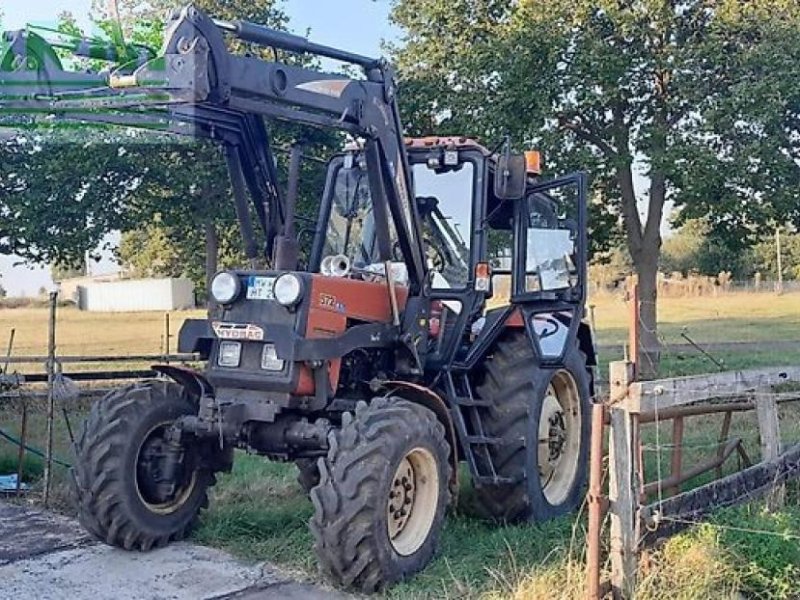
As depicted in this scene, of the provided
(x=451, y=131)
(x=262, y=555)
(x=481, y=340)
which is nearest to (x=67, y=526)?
(x=262, y=555)

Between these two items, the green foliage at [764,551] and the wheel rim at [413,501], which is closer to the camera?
the green foliage at [764,551]

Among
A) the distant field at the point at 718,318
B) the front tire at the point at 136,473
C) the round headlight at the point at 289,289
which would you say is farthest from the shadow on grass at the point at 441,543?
the distant field at the point at 718,318

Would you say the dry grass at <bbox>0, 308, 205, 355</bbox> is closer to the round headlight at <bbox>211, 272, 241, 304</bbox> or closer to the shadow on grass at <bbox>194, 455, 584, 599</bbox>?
the shadow on grass at <bbox>194, 455, 584, 599</bbox>

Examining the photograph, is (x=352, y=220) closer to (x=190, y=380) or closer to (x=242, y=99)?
(x=190, y=380)

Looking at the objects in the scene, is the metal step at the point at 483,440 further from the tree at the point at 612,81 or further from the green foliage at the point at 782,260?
the green foliage at the point at 782,260

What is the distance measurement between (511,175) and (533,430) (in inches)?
65.7

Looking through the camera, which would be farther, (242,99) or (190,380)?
(190,380)

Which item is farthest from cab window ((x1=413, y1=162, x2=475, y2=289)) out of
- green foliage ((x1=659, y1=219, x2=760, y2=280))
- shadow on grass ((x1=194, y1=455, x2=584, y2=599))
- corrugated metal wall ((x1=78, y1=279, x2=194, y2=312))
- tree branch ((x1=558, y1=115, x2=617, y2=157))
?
corrugated metal wall ((x1=78, y1=279, x2=194, y2=312))

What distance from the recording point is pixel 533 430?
249 inches

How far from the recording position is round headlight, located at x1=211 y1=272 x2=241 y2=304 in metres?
5.88

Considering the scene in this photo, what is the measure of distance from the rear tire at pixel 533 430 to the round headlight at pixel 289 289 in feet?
5.45

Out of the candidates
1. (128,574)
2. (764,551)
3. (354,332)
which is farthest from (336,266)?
(764,551)

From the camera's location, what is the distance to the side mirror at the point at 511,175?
6.43 metres

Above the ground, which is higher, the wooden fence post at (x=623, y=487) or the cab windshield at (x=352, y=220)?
the cab windshield at (x=352, y=220)
